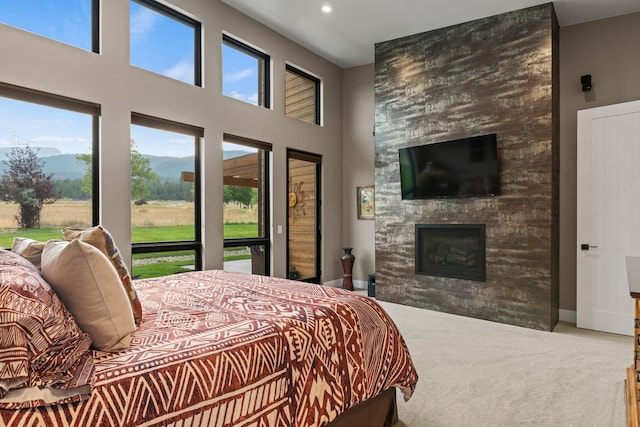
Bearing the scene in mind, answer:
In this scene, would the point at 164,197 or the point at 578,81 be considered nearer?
the point at 164,197

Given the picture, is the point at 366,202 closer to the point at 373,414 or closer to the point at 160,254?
the point at 160,254

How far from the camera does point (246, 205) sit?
490 centimetres

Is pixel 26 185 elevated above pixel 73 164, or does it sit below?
below

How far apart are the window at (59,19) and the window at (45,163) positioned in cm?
54

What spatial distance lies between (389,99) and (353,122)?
1.18 metres

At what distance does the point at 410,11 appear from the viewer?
4.41 metres

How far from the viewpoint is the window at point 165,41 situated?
3756mm

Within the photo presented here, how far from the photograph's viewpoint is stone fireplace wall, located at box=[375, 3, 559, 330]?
4113 millimetres

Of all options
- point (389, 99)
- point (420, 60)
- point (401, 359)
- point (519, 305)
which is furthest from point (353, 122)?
point (401, 359)

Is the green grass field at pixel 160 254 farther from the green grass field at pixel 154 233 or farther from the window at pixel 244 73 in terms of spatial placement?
the window at pixel 244 73

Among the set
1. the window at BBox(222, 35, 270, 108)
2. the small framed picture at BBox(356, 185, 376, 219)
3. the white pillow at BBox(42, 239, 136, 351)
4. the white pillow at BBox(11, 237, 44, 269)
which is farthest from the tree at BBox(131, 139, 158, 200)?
the small framed picture at BBox(356, 185, 376, 219)

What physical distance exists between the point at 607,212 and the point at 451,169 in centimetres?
164

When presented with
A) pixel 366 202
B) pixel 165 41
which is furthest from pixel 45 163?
pixel 366 202

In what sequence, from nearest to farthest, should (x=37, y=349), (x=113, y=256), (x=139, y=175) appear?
(x=37, y=349)
(x=113, y=256)
(x=139, y=175)
